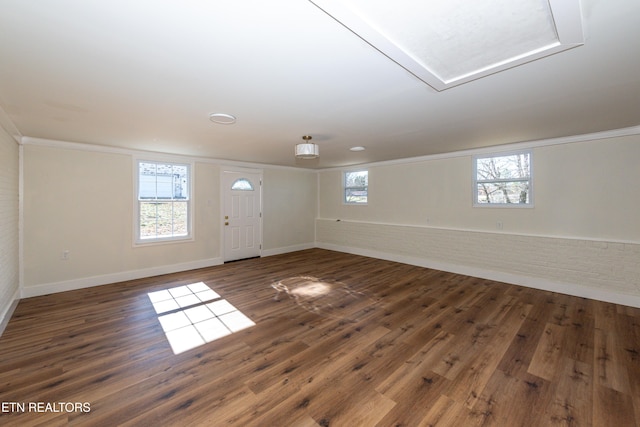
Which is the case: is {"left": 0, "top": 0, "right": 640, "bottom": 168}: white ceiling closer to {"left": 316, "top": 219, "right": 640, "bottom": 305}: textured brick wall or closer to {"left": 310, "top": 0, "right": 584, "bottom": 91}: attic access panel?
{"left": 310, "top": 0, "right": 584, "bottom": 91}: attic access panel

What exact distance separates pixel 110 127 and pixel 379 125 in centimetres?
341

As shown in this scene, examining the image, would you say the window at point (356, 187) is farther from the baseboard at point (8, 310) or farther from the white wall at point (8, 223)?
the baseboard at point (8, 310)

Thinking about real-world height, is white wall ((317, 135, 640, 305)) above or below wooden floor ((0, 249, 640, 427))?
above

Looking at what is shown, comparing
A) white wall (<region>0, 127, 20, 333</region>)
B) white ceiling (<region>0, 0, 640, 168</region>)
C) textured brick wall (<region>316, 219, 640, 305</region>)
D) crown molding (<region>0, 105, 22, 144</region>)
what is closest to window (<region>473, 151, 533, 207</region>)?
textured brick wall (<region>316, 219, 640, 305</region>)

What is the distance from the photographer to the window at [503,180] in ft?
14.7

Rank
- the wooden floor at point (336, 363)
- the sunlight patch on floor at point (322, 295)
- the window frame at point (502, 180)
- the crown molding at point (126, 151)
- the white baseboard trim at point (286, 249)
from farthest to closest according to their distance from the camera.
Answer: the white baseboard trim at point (286, 249) → the window frame at point (502, 180) → the crown molding at point (126, 151) → the sunlight patch on floor at point (322, 295) → the wooden floor at point (336, 363)

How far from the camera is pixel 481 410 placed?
179 cm

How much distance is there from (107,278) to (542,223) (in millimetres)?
7358

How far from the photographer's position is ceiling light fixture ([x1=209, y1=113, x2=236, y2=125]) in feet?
9.43

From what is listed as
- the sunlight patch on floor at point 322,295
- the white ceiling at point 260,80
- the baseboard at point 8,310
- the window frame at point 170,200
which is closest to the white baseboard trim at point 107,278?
the baseboard at point 8,310

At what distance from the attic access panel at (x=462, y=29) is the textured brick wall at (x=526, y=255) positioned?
3588 millimetres

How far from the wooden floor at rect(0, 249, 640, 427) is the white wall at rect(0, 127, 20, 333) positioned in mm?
266

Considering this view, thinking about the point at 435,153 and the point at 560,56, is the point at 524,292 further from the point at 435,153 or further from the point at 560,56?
the point at 560,56

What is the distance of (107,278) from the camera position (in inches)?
176
